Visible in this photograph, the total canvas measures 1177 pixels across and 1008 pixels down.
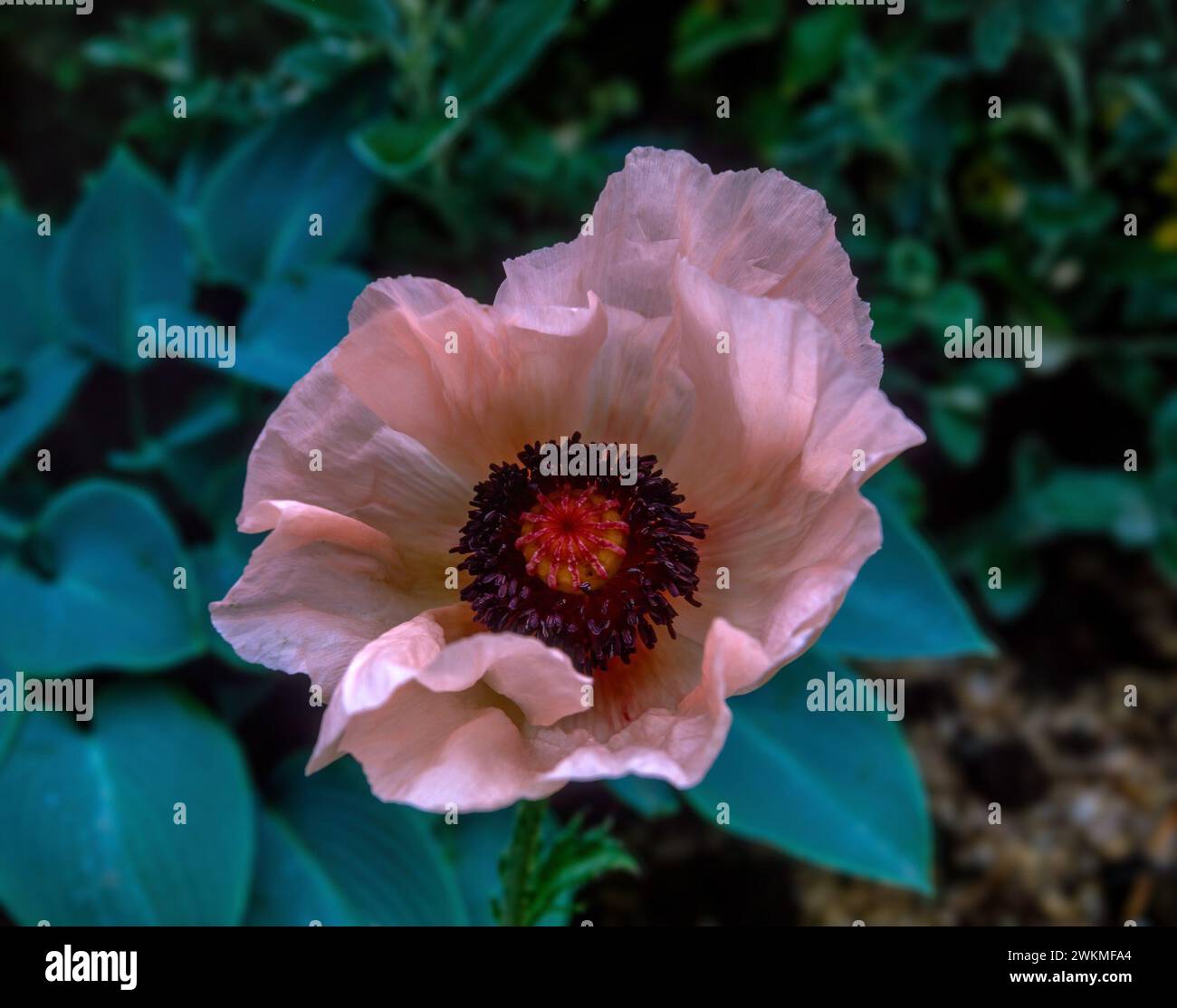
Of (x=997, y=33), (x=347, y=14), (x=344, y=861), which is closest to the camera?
(x=344, y=861)

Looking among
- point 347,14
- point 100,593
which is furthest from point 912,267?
point 100,593

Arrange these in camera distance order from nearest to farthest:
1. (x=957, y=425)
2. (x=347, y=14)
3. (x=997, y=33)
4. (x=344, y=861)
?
(x=344, y=861)
(x=347, y=14)
(x=997, y=33)
(x=957, y=425)

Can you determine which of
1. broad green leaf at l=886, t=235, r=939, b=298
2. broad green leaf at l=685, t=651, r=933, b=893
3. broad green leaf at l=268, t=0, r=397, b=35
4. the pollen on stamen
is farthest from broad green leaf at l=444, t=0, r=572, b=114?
broad green leaf at l=685, t=651, r=933, b=893

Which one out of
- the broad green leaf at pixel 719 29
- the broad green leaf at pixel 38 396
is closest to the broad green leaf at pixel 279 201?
the broad green leaf at pixel 38 396

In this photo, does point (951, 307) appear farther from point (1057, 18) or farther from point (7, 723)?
point (7, 723)
